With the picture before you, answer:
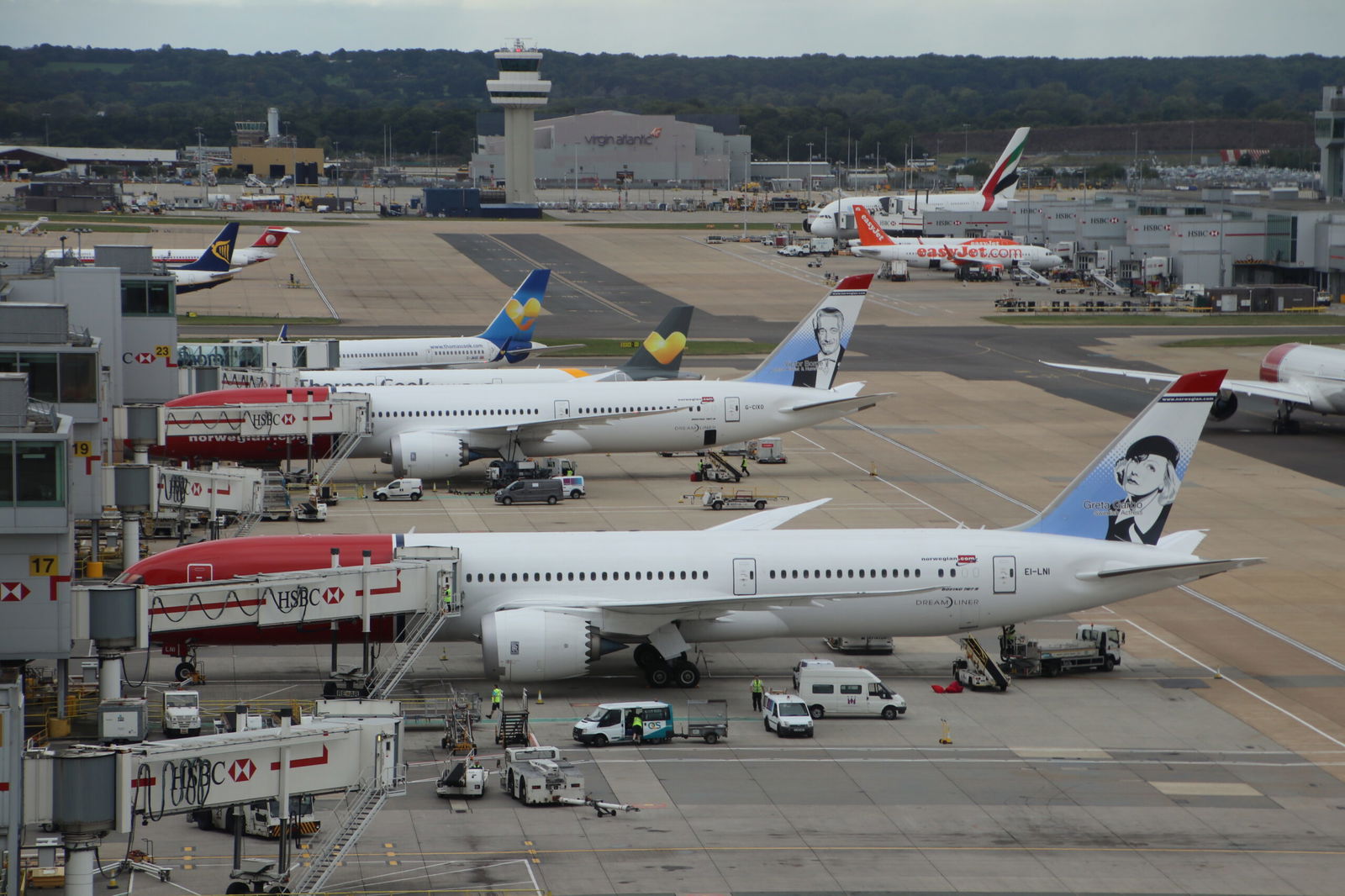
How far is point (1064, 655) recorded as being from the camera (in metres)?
45.7

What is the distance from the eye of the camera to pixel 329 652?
47.6m

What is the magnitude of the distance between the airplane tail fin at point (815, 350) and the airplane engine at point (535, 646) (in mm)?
33669

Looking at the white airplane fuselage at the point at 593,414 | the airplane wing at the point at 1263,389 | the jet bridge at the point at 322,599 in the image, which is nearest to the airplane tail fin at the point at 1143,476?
the jet bridge at the point at 322,599

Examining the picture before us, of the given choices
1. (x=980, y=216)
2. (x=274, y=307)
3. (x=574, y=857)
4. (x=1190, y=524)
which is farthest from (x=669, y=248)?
(x=574, y=857)

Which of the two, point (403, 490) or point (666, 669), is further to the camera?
point (403, 490)

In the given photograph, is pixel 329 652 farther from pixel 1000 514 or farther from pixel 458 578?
pixel 1000 514

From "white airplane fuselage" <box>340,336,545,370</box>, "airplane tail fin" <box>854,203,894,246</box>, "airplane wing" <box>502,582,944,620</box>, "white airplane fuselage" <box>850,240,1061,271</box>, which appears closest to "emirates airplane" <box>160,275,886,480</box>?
"white airplane fuselage" <box>340,336,545,370</box>

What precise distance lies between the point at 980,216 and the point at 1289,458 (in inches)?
4727

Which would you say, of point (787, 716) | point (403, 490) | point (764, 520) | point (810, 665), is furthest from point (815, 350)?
point (787, 716)

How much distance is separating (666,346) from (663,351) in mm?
295

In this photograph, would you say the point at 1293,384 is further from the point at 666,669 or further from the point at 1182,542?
the point at 666,669

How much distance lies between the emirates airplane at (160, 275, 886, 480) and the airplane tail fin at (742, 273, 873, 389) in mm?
55

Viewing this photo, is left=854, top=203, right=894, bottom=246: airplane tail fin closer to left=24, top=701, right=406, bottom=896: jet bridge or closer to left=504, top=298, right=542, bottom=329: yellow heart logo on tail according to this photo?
left=504, top=298, right=542, bottom=329: yellow heart logo on tail

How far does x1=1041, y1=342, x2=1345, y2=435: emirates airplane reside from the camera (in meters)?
84.7
